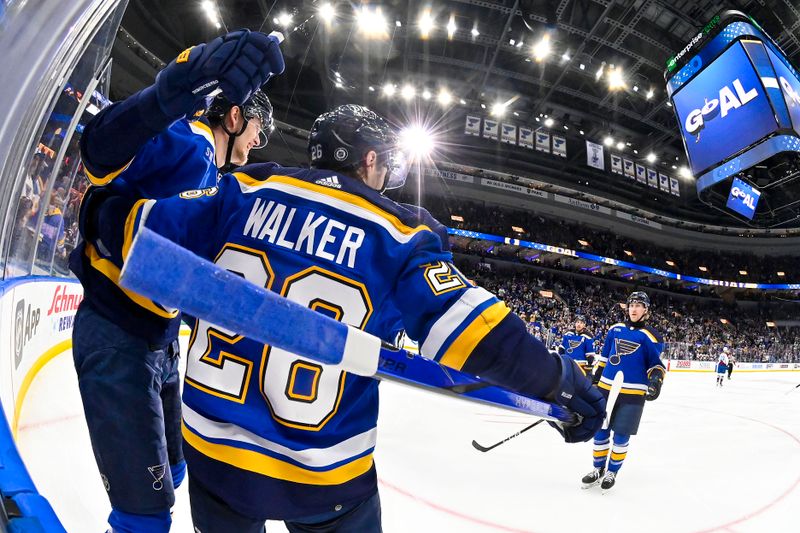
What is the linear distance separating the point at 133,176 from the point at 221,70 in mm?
493

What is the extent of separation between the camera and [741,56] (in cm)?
601

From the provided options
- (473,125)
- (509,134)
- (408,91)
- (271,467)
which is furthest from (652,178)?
(271,467)

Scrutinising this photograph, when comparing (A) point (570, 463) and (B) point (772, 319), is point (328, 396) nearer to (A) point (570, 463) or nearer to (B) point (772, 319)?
(A) point (570, 463)

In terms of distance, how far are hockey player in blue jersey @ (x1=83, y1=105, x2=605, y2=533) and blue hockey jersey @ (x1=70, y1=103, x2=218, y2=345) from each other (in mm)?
301

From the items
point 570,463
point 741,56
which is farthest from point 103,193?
point 741,56

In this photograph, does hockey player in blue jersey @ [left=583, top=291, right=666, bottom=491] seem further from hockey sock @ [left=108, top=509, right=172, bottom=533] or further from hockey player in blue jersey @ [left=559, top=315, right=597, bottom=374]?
hockey sock @ [left=108, top=509, right=172, bottom=533]

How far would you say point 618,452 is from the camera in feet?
11.6

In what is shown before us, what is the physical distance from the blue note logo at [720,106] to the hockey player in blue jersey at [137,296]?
7223mm

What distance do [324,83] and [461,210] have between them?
34.3 ft

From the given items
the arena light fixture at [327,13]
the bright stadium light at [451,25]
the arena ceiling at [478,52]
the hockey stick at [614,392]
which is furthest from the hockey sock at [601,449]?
the bright stadium light at [451,25]

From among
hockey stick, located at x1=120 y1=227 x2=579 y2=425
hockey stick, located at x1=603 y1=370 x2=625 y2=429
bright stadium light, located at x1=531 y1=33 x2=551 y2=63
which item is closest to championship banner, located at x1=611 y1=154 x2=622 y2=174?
bright stadium light, located at x1=531 y1=33 x2=551 y2=63

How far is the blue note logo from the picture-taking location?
19.7 ft

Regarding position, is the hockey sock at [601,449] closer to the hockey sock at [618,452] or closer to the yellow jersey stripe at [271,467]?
the hockey sock at [618,452]

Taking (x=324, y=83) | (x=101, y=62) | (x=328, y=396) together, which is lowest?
(x=328, y=396)
